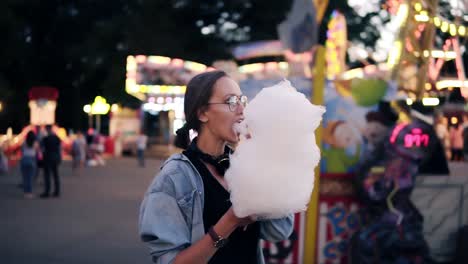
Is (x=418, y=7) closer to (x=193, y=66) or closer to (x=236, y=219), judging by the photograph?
(x=236, y=219)

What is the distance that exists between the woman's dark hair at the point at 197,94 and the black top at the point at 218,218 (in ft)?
0.41

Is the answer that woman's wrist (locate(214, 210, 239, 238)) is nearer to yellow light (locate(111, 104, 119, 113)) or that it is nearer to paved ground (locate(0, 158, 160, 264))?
paved ground (locate(0, 158, 160, 264))

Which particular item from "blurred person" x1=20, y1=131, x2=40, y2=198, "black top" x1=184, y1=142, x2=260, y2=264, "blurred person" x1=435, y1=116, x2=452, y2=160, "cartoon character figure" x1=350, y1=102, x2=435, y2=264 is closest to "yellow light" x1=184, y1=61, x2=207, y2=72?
"blurred person" x1=435, y1=116, x2=452, y2=160

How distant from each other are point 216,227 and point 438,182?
4.71 m

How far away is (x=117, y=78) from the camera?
30.6 meters

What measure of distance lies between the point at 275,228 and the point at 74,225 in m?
7.59

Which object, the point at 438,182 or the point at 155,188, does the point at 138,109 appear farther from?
the point at 155,188

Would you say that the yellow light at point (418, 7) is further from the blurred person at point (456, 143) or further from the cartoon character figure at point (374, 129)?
the blurred person at point (456, 143)

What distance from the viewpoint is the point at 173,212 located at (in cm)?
196

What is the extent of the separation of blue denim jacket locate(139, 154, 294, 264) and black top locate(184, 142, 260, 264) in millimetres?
38

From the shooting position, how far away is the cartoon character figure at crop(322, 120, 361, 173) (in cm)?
586

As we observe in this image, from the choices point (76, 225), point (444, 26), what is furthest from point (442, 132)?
point (76, 225)

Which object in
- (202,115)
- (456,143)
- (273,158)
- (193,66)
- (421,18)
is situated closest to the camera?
(273,158)

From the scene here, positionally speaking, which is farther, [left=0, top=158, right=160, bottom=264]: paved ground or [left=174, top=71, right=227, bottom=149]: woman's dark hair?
[left=0, top=158, right=160, bottom=264]: paved ground
